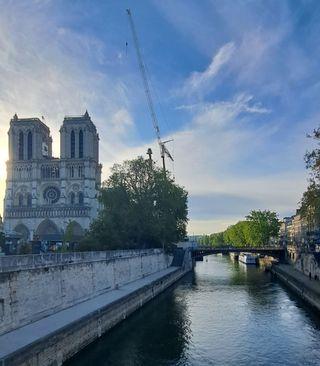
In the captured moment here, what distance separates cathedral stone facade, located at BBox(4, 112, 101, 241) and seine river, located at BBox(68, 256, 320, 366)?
7432 centimetres

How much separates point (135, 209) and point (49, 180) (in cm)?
6164

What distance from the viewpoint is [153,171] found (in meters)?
71.4

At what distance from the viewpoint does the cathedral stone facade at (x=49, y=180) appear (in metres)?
119

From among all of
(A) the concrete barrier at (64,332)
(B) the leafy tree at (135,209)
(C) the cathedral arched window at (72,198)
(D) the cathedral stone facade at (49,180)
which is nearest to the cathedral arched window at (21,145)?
(D) the cathedral stone facade at (49,180)

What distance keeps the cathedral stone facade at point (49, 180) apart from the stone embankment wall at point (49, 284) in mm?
74114

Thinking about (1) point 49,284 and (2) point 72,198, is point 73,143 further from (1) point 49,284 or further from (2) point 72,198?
(1) point 49,284

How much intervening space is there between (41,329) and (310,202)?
23.6m

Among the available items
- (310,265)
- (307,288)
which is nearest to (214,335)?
(307,288)

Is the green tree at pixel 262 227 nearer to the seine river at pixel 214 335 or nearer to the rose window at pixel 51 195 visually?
the rose window at pixel 51 195

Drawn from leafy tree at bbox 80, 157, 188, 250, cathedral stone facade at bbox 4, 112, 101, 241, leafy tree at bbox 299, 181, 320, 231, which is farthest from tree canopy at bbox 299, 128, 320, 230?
cathedral stone facade at bbox 4, 112, 101, 241

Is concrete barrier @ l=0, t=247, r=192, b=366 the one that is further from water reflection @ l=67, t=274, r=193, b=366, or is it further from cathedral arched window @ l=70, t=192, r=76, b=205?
cathedral arched window @ l=70, t=192, r=76, b=205

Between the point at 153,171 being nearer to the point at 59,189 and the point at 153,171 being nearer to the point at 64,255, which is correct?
the point at 64,255

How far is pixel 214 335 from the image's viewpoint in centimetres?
3045

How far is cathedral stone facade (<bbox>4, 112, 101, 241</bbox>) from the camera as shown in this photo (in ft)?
390
